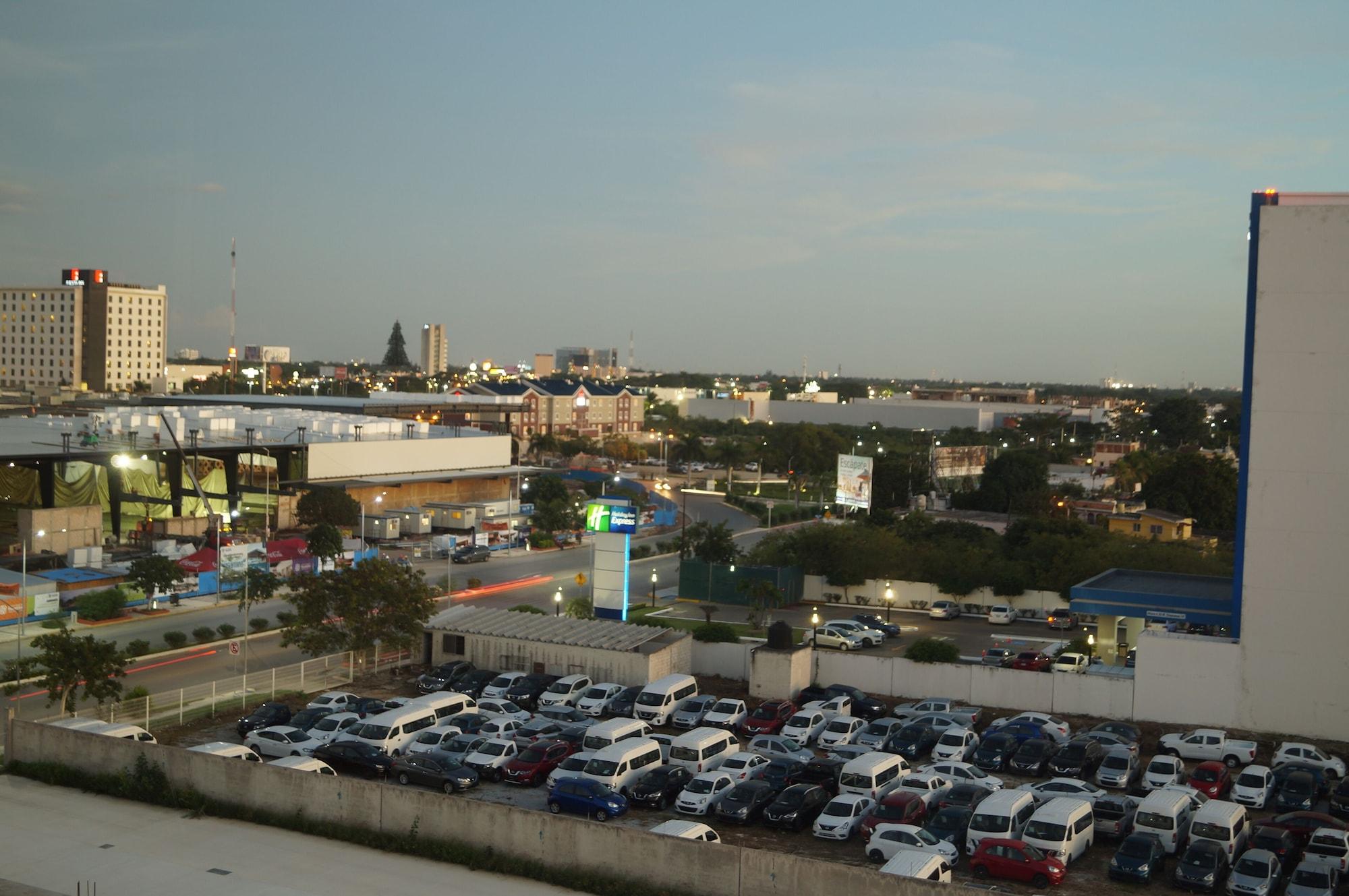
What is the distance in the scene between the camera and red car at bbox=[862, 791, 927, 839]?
1385 cm

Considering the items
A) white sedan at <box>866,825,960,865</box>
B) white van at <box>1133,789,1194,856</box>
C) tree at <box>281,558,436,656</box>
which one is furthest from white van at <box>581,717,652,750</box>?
white van at <box>1133,789,1194,856</box>

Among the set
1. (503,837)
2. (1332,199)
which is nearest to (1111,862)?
(503,837)

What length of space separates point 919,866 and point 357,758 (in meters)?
8.21

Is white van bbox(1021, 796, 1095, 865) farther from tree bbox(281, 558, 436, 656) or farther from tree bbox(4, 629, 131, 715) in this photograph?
tree bbox(4, 629, 131, 715)

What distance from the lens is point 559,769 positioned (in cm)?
1548

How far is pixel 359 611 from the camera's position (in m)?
22.1

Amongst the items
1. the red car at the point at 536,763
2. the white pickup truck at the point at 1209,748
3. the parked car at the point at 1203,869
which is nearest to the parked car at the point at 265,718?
the red car at the point at 536,763

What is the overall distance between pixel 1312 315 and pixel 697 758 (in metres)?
12.7

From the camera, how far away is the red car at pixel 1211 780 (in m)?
15.5

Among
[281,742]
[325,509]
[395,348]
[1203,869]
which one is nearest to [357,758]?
[281,742]

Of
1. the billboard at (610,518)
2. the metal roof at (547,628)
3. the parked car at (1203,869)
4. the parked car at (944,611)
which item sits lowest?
the parked car at (944,611)

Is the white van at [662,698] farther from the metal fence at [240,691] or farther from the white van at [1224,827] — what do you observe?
the white van at [1224,827]

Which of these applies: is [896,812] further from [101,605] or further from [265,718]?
[101,605]

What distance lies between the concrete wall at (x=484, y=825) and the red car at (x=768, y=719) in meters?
6.37
